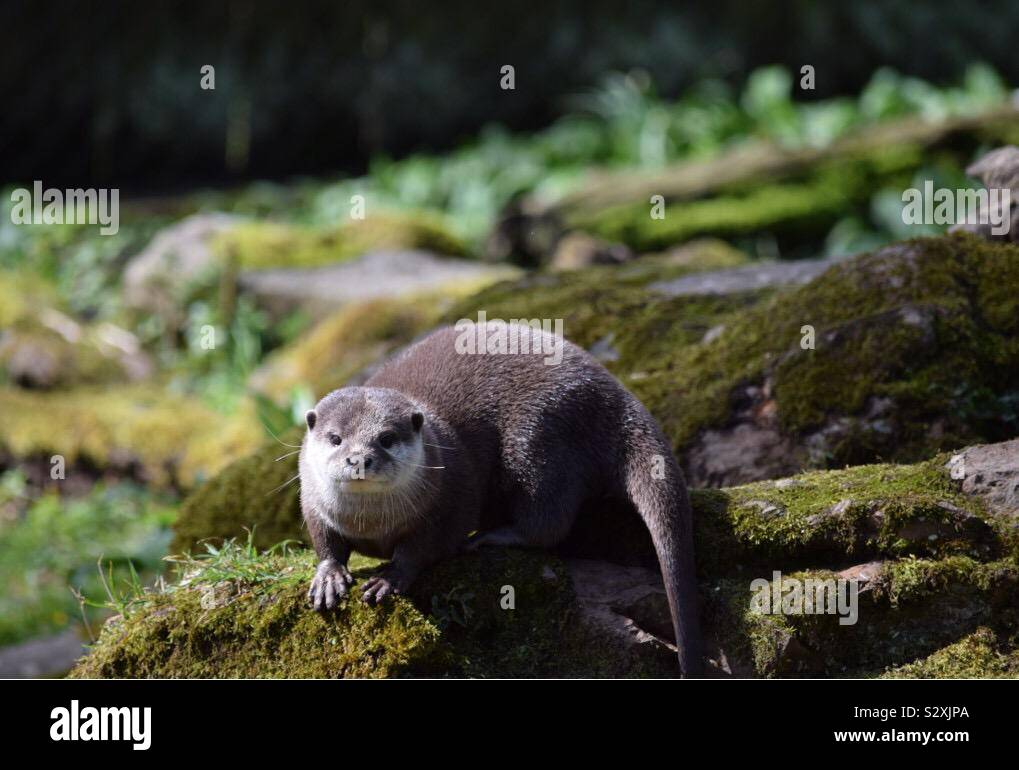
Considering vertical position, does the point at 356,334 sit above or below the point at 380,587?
above

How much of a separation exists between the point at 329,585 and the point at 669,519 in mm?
1177

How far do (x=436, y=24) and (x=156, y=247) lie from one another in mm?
5792

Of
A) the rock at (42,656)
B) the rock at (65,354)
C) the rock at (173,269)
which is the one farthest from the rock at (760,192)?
the rock at (42,656)

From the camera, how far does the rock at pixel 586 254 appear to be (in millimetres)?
9352

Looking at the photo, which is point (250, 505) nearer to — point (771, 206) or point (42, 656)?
point (42, 656)

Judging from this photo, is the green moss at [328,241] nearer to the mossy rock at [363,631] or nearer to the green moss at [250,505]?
the green moss at [250,505]

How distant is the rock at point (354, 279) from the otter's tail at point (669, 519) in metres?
5.62

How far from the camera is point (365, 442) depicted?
401cm

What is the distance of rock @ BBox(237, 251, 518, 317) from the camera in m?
10.1

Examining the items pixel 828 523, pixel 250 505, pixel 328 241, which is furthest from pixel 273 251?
pixel 828 523

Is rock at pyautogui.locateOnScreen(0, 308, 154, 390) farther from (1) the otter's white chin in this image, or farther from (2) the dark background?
(1) the otter's white chin
